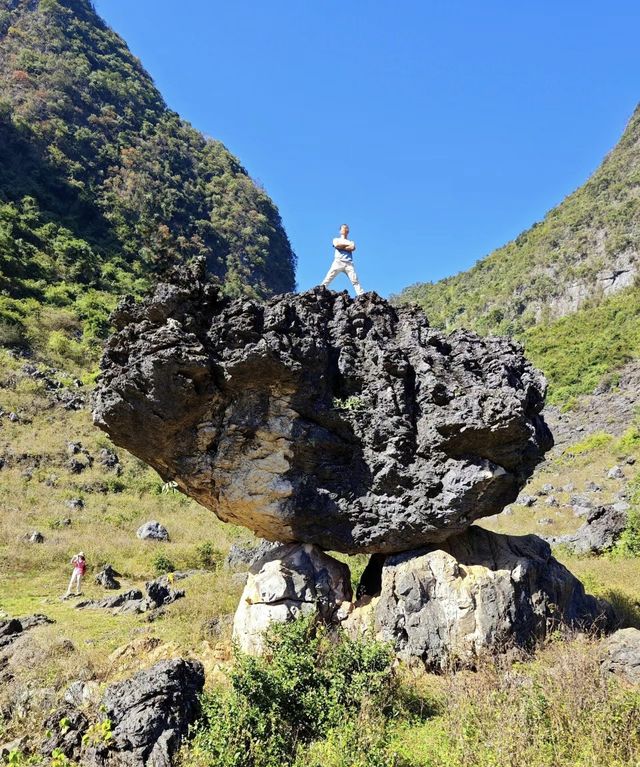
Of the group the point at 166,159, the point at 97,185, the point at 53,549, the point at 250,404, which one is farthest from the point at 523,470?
the point at 166,159

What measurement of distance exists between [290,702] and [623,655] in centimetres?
500

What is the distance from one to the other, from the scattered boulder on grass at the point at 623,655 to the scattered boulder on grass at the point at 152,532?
56.1 ft

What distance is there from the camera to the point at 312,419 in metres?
9.36

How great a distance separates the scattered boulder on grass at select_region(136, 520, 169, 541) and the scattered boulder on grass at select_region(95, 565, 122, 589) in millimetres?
4442

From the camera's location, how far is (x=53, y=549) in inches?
688

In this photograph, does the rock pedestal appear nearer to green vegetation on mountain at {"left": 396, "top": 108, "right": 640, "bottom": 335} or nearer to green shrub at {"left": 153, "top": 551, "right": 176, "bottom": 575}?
green shrub at {"left": 153, "top": 551, "right": 176, "bottom": 575}

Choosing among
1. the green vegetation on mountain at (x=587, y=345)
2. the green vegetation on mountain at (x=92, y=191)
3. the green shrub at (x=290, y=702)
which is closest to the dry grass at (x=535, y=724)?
the green shrub at (x=290, y=702)

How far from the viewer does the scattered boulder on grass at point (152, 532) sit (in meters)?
20.8

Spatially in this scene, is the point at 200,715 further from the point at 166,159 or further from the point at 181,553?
the point at 166,159

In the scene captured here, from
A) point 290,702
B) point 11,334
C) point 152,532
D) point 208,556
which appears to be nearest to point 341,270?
point 290,702

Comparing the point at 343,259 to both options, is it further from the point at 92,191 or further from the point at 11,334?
the point at 92,191

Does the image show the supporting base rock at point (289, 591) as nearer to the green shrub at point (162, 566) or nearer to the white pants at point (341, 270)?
the white pants at point (341, 270)

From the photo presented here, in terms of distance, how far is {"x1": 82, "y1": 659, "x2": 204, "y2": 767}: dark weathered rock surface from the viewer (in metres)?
5.77

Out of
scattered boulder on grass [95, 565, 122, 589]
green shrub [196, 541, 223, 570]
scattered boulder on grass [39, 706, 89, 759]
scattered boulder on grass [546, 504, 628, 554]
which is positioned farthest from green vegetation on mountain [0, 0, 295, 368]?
scattered boulder on grass [546, 504, 628, 554]
